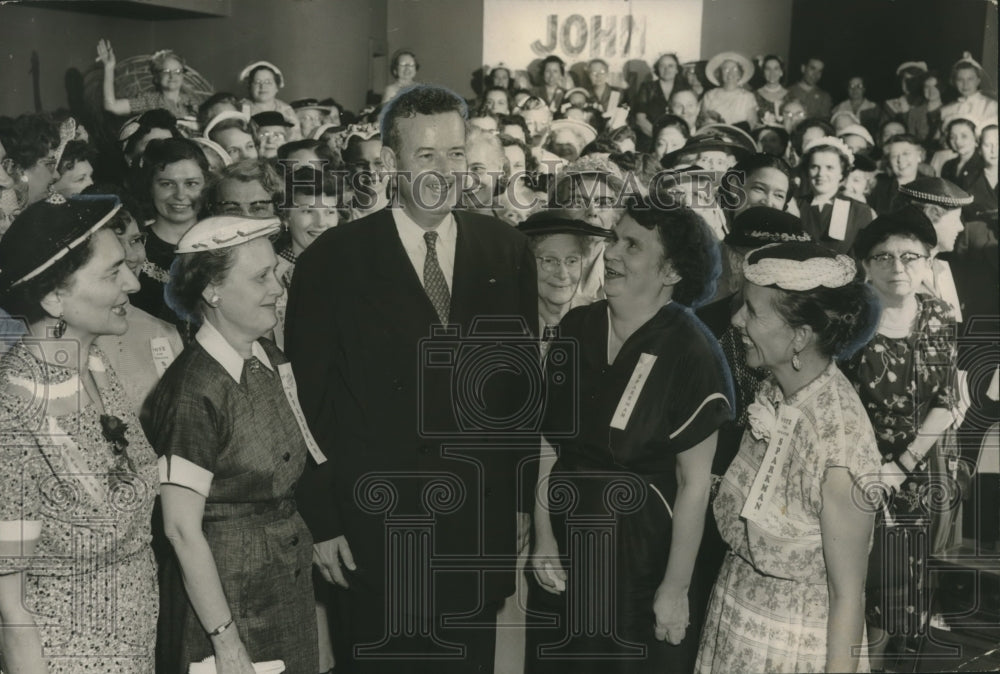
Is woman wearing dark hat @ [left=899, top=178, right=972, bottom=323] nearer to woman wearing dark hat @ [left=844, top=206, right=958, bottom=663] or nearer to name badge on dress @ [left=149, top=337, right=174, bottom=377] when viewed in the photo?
woman wearing dark hat @ [left=844, top=206, right=958, bottom=663]

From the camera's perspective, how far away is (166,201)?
289cm

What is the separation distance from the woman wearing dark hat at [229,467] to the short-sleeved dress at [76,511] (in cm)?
10

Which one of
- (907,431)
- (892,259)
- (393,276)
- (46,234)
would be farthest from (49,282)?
(907,431)

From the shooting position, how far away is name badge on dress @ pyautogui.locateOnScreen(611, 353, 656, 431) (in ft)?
9.10

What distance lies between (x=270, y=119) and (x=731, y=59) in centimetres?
146

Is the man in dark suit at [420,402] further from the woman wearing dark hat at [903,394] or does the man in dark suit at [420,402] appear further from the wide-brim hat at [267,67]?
the woman wearing dark hat at [903,394]

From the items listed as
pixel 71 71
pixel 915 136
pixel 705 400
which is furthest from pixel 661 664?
pixel 71 71

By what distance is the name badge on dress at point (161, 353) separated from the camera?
9.13 feet

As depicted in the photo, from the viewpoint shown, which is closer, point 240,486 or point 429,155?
point 240,486

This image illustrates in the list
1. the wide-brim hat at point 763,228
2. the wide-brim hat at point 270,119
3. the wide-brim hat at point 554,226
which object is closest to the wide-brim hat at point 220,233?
the wide-brim hat at point 270,119

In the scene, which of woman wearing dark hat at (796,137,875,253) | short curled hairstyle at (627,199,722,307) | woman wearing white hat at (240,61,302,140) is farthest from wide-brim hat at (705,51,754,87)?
woman wearing white hat at (240,61,302,140)

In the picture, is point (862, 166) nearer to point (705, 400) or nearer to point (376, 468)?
point (705, 400)

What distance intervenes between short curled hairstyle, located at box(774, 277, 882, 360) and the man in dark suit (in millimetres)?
785

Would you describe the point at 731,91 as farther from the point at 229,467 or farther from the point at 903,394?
the point at 229,467
